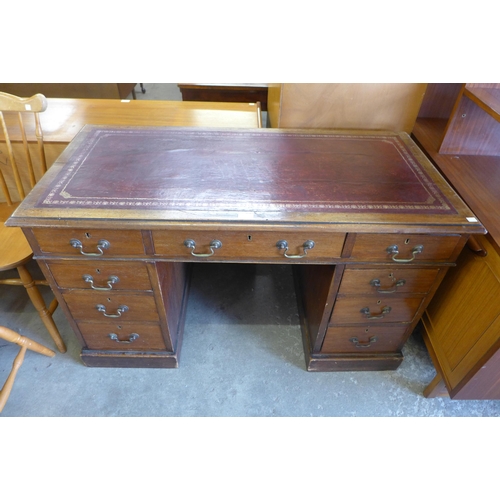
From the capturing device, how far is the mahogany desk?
1062 mm

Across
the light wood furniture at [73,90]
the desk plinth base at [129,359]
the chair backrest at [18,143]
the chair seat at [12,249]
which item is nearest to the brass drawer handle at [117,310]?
the desk plinth base at [129,359]

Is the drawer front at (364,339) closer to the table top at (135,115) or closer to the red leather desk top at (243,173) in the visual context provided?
the red leather desk top at (243,173)

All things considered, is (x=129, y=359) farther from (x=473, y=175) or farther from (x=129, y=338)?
(x=473, y=175)

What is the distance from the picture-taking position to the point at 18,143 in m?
1.62

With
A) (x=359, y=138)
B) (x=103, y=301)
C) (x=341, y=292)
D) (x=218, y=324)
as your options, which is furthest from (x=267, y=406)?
(x=359, y=138)

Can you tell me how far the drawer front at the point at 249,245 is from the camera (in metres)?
1.08

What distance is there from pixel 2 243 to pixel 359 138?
1537 mm

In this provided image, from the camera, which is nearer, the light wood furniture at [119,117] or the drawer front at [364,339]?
the drawer front at [364,339]

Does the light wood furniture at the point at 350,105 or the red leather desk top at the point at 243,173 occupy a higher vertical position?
the light wood furniture at the point at 350,105

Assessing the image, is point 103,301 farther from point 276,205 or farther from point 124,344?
point 276,205

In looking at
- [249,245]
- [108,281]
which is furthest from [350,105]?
[108,281]

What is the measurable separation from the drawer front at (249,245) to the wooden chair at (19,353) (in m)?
0.66

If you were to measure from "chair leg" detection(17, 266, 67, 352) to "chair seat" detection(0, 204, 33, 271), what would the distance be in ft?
0.19

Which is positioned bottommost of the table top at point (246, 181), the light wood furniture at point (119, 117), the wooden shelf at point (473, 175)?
the light wood furniture at point (119, 117)
